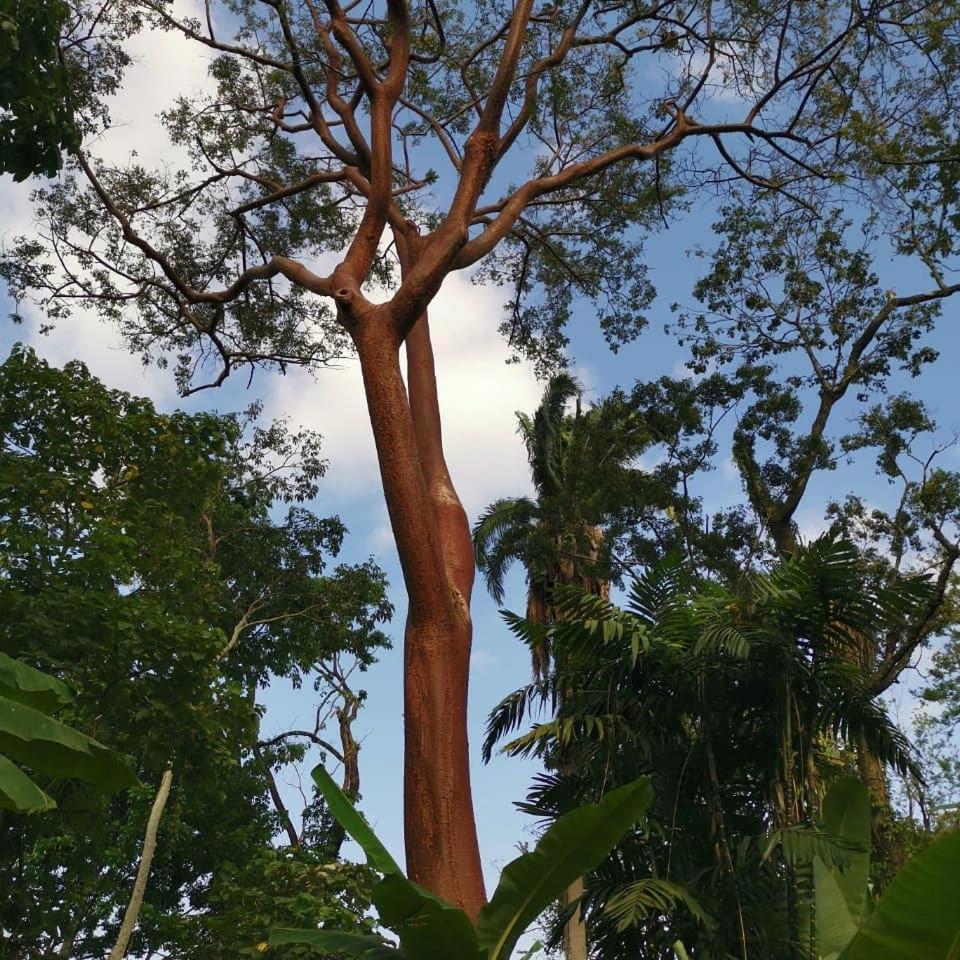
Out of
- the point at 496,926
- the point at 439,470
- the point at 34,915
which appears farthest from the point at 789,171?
the point at 34,915

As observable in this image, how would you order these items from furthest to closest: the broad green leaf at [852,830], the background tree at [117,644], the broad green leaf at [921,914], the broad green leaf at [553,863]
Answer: the background tree at [117,644], the broad green leaf at [852,830], the broad green leaf at [553,863], the broad green leaf at [921,914]

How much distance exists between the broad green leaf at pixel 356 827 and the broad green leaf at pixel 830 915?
2275mm

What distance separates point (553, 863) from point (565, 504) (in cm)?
1386

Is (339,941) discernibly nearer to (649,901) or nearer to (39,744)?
(39,744)

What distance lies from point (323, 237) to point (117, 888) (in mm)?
10140

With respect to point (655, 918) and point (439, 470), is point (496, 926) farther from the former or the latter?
point (439, 470)

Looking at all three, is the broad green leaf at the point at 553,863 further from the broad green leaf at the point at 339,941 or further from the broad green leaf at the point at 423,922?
the broad green leaf at the point at 339,941

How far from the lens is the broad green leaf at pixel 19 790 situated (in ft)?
13.6

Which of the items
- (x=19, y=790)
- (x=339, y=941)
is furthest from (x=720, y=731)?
(x=19, y=790)

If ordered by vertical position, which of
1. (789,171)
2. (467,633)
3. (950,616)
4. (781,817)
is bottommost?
(781,817)

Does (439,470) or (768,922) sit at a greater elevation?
(439,470)

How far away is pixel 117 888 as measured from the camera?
15.7 meters

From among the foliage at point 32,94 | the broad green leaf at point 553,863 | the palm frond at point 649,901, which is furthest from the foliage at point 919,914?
the foliage at point 32,94

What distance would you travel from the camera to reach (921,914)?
3.56 metres
